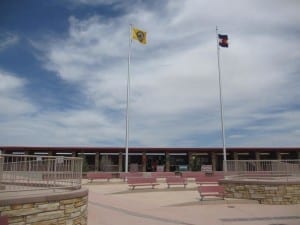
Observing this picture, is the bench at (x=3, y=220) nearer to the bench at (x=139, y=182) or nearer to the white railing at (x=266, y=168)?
the white railing at (x=266, y=168)

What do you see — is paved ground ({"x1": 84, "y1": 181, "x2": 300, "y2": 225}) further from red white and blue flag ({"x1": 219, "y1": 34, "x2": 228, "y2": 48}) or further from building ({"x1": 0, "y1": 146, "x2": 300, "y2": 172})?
building ({"x1": 0, "y1": 146, "x2": 300, "y2": 172})

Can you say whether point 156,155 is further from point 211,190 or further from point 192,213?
point 192,213

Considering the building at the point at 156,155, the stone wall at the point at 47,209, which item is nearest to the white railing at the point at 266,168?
the stone wall at the point at 47,209

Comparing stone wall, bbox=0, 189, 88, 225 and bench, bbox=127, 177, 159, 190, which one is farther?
bench, bbox=127, 177, 159, 190

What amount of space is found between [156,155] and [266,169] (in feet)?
98.3

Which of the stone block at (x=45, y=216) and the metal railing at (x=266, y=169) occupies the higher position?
the metal railing at (x=266, y=169)

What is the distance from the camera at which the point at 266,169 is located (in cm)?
1859

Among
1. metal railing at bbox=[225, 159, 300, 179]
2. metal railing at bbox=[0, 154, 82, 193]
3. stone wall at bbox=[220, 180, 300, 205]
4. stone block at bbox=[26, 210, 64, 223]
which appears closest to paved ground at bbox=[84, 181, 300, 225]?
stone wall at bbox=[220, 180, 300, 205]

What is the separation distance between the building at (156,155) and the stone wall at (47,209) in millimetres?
32062

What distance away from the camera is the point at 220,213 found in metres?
12.9

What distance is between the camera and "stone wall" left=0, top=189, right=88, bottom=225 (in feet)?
23.5

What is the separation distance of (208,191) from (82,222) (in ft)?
26.6

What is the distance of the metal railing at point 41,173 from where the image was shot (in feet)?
29.8

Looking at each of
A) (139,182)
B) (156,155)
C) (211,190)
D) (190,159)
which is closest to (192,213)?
(211,190)
